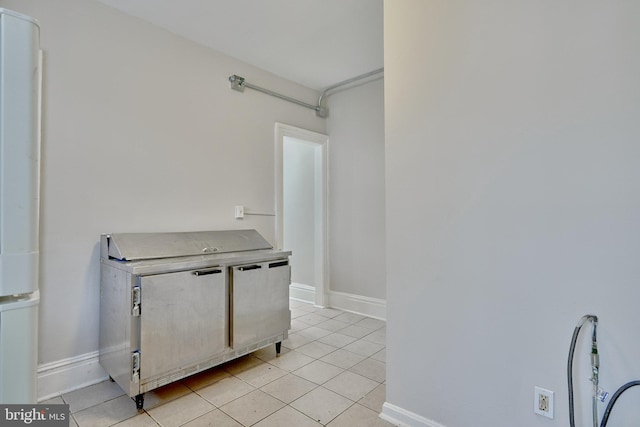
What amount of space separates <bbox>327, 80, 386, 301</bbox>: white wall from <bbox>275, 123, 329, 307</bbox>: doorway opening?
0.12m

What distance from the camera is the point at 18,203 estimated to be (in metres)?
0.69

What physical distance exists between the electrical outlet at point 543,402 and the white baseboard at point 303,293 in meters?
2.99

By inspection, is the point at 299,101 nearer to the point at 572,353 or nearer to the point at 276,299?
the point at 276,299

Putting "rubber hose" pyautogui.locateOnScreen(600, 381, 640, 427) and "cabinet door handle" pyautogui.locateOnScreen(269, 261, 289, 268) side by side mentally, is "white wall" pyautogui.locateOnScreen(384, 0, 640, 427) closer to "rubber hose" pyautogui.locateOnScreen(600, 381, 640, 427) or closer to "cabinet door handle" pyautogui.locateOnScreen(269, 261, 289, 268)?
"rubber hose" pyautogui.locateOnScreen(600, 381, 640, 427)

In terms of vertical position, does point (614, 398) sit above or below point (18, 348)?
below

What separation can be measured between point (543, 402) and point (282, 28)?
116 inches

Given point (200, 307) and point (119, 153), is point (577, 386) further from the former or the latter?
point (119, 153)

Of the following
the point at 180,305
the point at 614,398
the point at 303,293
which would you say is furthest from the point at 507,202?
the point at 303,293

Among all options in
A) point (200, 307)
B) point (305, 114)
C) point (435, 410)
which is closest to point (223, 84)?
point (305, 114)

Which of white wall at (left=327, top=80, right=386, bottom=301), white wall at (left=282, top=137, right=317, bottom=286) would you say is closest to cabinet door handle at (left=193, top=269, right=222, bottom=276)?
white wall at (left=327, top=80, right=386, bottom=301)

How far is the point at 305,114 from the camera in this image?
150 inches

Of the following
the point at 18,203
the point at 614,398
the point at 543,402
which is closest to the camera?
the point at 18,203

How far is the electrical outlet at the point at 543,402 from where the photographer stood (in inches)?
52.5

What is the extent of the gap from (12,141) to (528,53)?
5.86 ft
